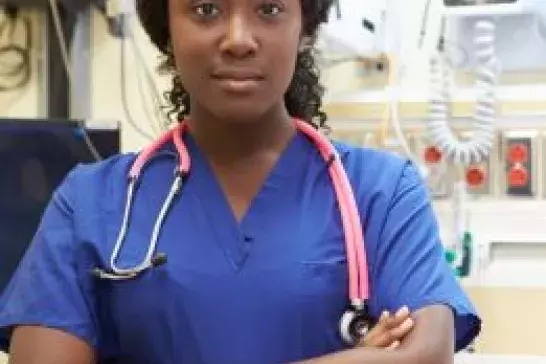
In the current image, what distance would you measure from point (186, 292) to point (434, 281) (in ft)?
1.05

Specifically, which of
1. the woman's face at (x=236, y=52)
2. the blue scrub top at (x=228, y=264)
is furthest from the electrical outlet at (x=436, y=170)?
the woman's face at (x=236, y=52)

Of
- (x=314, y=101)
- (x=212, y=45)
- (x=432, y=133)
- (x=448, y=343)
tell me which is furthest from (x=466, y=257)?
(x=212, y=45)

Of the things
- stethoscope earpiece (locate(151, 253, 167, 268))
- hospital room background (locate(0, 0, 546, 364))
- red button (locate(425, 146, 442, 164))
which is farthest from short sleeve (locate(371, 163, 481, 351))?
red button (locate(425, 146, 442, 164))

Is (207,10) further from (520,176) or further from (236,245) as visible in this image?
(520,176)

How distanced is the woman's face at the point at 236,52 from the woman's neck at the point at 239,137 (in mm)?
58

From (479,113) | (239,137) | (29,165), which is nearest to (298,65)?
(239,137)

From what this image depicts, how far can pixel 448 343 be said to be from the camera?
3.82 ft

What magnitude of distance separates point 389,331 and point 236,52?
397 millimetres

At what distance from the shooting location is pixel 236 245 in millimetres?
1210

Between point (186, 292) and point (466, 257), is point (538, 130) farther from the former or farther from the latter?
point (186, 292)

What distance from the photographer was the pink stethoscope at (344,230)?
1.18 metres

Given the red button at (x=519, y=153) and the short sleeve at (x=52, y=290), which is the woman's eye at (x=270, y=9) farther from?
the red button at (x=519, y=153)

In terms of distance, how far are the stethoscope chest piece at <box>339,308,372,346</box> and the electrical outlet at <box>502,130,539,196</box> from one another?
3.37 ft

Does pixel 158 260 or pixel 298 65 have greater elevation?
pixel 298 65
